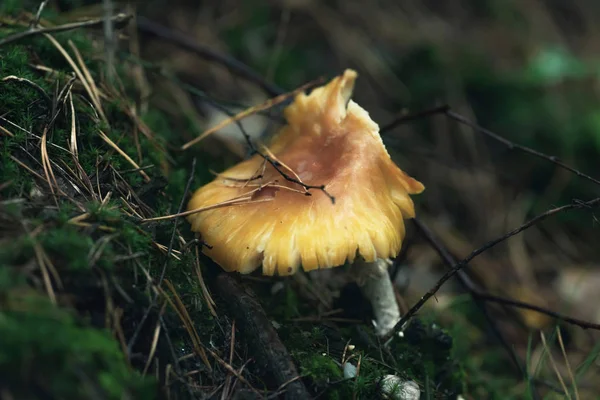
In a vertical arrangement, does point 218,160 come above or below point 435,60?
below

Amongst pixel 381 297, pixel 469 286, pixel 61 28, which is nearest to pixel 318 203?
pixel 381 297

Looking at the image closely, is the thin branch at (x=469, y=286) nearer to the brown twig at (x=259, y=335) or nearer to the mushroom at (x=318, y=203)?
the mushroom at (x=318, y=203)

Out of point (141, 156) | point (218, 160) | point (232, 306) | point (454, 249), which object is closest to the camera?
point (232, 306)

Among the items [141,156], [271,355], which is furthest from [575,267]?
Answer: [141,156]

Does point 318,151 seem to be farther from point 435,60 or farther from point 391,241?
point 435,60

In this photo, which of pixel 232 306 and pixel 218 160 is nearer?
pixel 232 306

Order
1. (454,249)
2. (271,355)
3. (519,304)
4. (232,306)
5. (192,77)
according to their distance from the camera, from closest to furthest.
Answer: (271,355) → (232,306) → (519,304) → (454,249) → (192,77)

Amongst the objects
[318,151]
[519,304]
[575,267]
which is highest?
[318,151]
